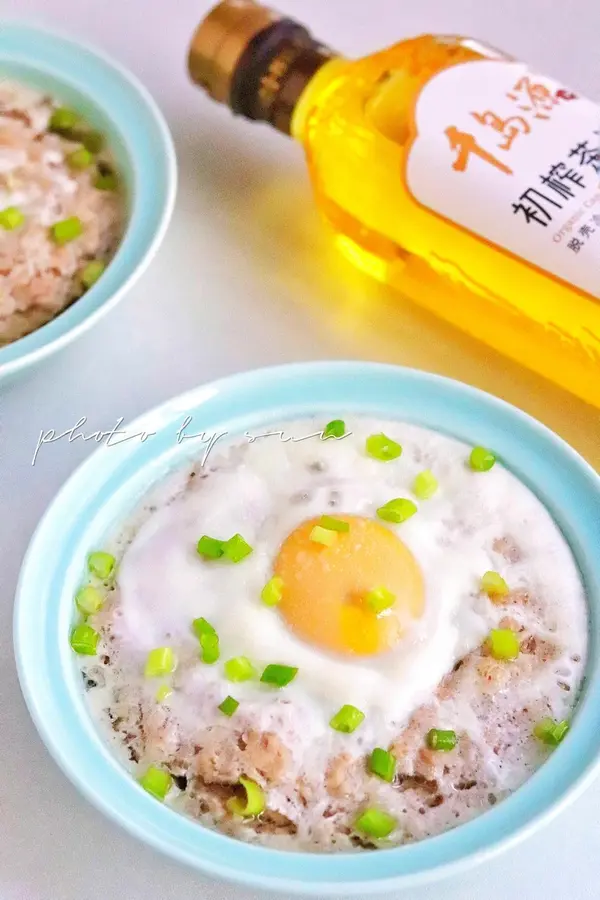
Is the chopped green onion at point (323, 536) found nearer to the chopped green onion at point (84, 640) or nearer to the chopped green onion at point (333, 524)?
the chopped green onion at point (333, 524)

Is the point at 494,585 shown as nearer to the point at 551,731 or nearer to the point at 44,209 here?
the point at 551,731

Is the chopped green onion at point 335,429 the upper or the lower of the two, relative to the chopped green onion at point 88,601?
upper

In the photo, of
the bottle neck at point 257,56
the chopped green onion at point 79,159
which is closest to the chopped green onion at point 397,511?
the bottle neck at point 257,56

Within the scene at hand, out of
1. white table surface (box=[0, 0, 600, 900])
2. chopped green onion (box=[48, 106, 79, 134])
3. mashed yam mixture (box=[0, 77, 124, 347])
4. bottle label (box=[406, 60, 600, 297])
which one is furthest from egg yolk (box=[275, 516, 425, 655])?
chopped green onion (box=[48, 106, 79, 134])

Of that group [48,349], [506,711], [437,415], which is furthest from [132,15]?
[506,711]

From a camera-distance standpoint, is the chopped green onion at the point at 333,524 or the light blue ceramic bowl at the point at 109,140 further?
the light blue ceramic bowl at the point at 109,140

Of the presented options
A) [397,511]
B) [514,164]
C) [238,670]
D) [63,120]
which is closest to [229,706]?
[238,670]
